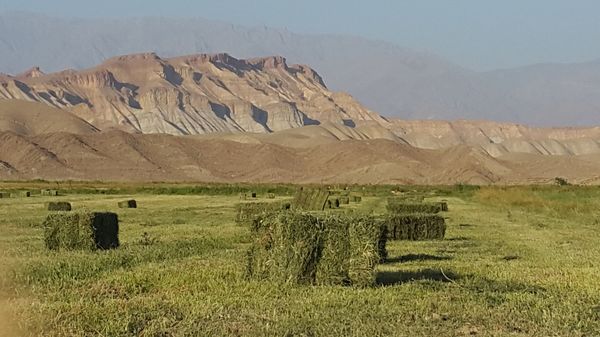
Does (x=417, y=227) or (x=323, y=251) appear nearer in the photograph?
(x=323, y=251)

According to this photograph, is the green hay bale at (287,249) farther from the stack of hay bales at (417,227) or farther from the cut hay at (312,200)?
the cut hay at (312,200)

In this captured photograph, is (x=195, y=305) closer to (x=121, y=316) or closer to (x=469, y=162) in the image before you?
(x=121, y=316)

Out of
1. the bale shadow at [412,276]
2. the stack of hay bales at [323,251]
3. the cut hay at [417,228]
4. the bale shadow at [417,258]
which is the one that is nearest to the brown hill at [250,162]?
the cut hay at [417,228]

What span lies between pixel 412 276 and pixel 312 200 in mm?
22040

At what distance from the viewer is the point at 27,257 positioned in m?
17.2

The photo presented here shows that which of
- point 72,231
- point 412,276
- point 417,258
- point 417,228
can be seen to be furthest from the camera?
point 417,228

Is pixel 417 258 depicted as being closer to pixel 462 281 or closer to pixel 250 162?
pixel 462 281

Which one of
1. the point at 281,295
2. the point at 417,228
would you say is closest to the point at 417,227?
the point at 417,228

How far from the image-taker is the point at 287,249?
13.6 metres

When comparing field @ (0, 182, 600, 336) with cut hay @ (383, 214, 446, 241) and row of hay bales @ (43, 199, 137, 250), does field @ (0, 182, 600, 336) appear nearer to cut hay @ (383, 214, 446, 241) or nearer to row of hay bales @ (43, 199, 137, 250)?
row of hay bales @ (43, 199, 137, 250)

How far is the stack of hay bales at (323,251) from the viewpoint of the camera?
13531 mm

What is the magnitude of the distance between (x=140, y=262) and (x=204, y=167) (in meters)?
150

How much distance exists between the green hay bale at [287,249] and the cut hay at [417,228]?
1155cm

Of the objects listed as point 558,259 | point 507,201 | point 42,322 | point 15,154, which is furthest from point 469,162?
point 42,322
